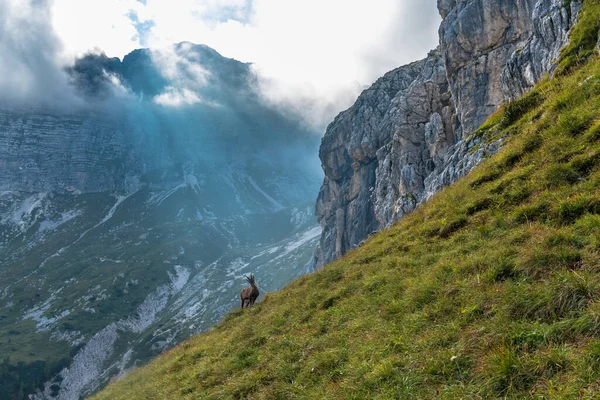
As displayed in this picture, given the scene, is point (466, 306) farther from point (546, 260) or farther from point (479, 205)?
point (479, 205)

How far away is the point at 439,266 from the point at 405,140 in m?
82.9

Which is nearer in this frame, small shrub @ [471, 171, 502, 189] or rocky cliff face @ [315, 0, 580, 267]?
small shrub @ [471, 171, 502, 189]

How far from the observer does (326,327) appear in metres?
11.5

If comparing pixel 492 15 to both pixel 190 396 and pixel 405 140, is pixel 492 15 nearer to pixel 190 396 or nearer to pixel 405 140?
pixel 405 140

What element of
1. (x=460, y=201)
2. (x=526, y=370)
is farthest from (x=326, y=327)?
(x=460, y=201)

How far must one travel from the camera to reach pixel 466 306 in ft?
26.3

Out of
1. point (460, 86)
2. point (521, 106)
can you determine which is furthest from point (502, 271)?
point (460, 86)

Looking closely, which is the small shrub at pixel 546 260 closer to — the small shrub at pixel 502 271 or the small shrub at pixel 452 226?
the small shrub at pixel 502 271

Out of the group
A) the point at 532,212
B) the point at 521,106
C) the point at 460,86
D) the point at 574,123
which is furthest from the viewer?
the point at 460,86

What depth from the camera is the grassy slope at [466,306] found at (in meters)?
5.93

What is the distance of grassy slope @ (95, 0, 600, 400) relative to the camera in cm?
593

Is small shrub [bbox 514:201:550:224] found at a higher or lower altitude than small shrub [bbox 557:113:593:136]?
lower

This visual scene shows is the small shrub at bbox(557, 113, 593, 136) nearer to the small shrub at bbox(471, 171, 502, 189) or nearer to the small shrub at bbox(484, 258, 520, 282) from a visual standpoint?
the small shrub at bbox(471, 171, 502, 189)

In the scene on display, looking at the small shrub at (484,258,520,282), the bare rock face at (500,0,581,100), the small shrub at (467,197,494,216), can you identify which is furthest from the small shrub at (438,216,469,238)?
the bare rock face at (500,0,581,100)
